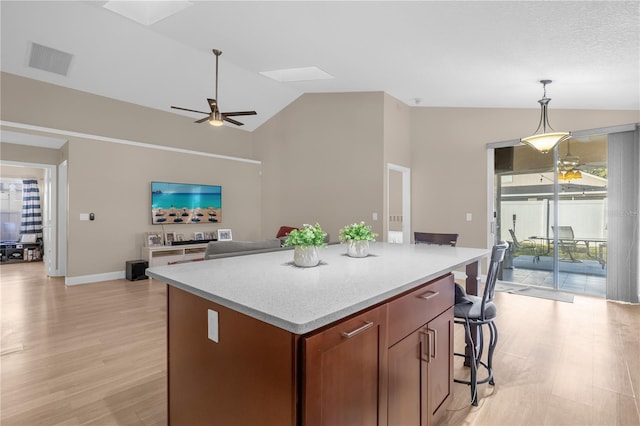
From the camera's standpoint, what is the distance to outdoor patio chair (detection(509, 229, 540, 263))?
526 centimetres

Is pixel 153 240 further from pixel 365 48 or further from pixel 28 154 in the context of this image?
pixel 365 48

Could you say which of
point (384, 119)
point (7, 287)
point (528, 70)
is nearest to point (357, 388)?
point (528, 70)

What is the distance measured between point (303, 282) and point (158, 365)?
1837 millimetres

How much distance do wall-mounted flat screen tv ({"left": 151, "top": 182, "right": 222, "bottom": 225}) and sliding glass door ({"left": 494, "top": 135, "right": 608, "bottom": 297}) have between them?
5540 mm

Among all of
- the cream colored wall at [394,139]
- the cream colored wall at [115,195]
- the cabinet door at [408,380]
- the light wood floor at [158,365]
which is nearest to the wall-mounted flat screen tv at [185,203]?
the cream colored wall at [115,195]

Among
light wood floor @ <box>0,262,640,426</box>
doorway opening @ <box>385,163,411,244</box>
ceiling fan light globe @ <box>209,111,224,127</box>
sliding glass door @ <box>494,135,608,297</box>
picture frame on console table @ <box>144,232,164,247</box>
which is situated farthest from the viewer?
doorway opening @ <box>385,163,411,244</box>

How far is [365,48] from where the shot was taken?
12.2ft

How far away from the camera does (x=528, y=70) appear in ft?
11.8

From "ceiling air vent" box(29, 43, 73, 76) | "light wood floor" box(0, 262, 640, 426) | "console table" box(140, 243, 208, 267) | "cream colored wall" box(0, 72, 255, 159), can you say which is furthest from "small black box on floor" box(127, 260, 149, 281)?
"ceiling air vent" box(29, 43, 73, 76)

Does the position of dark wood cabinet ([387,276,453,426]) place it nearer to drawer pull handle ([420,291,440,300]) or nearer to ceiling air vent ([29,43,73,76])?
drawer pull handle ([420,291,440,300])

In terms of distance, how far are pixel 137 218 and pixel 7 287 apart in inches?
80.7

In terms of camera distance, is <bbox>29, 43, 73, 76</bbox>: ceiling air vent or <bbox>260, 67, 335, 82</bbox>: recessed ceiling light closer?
<bbox>29, 43, 73, 76</bbox>: ceiling air vent

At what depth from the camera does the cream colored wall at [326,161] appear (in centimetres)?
561

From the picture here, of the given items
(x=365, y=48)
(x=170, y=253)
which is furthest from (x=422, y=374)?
(x=170, y=253)
